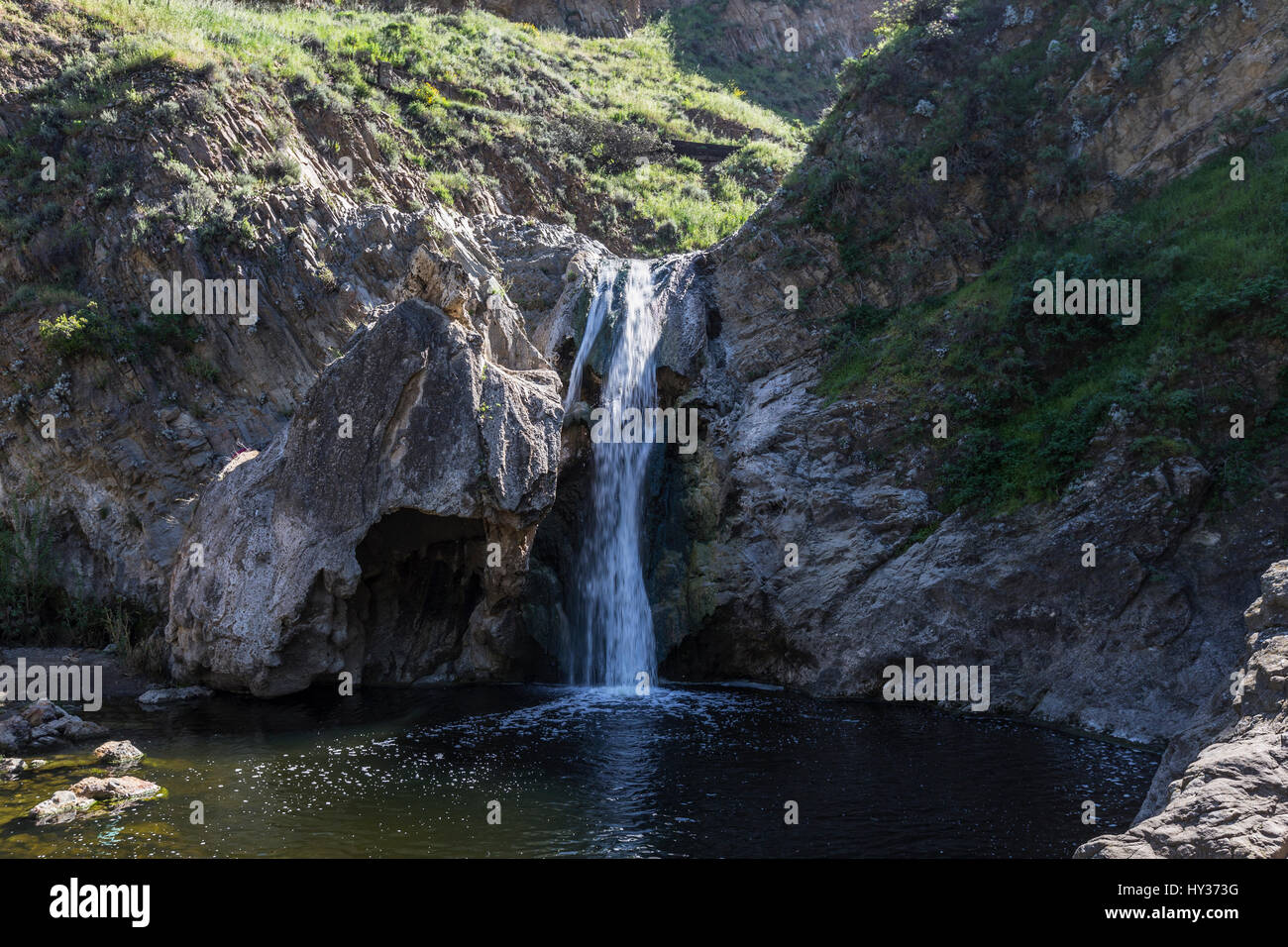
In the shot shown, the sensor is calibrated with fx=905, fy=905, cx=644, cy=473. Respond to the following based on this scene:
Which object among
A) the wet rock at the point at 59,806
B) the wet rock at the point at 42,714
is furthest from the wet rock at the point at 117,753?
the wet rock at the point at 42,714

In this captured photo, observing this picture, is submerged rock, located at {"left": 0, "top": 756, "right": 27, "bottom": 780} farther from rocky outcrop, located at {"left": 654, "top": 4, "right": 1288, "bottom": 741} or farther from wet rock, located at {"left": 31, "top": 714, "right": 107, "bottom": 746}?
rocky outcrop, located at {"left": 654, "top": 4, "right": 1288, "bottom": 741}

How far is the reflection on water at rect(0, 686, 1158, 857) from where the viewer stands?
31.3 ft

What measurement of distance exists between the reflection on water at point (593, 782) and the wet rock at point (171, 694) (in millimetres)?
649

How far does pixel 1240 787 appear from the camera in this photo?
674cm

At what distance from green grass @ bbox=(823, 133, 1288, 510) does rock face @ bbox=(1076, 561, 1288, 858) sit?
25.2ft

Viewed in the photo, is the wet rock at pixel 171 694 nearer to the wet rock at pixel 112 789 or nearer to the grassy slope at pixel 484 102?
the wet rock at pixel 112 789

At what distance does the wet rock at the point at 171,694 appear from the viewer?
16.0 meters

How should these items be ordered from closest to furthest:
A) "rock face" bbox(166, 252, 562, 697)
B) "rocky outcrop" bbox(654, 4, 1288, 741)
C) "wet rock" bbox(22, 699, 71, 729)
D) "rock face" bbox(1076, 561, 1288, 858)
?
"rock face" bbox(1076, 561, 1288, 858) → "wet rock" bbox(22, 699, 71, 729) → "rocky outcrop" bbox(654, 4, 1288, 741) → "rock face" bbox(166, 252, 562, 697)

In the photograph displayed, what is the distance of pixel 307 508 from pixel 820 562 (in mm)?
9801

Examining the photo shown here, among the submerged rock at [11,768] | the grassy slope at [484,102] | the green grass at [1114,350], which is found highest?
the grassy slope at [484,102]

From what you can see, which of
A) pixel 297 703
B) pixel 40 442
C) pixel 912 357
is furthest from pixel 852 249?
pixel 40 442

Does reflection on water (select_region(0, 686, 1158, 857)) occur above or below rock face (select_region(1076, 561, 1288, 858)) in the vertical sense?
below

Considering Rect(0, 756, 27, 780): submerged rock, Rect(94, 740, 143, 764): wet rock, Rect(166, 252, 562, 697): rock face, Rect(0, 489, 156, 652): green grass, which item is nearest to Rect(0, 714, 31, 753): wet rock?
Rect(0, 756, 27, 780): submerged rock

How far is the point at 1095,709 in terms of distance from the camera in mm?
13930
